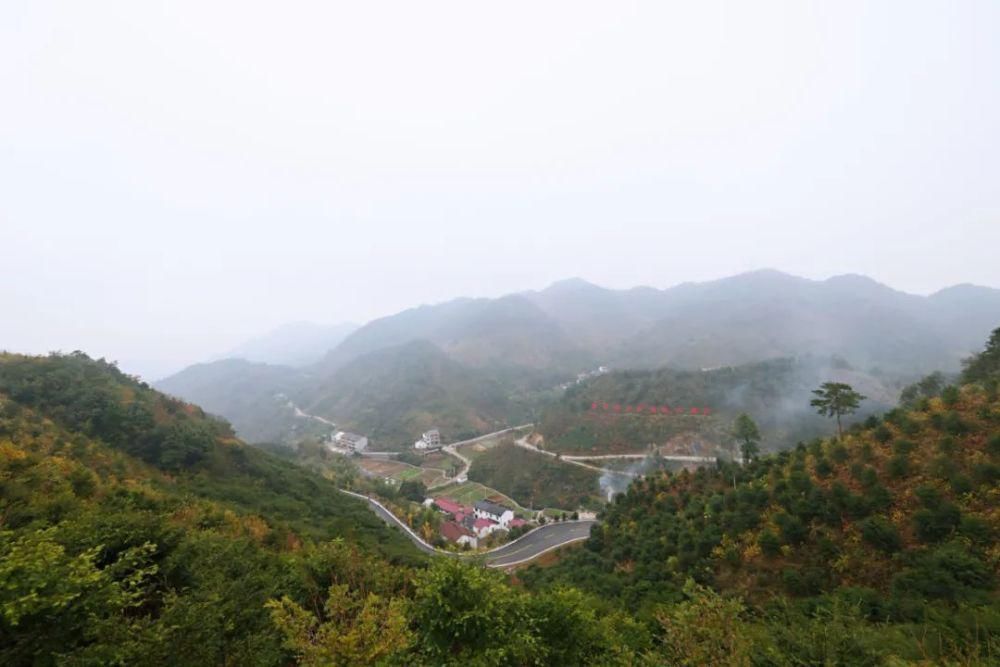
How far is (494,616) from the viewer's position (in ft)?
27.7

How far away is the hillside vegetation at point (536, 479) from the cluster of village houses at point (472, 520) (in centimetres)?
777

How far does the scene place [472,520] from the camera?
53250 mm

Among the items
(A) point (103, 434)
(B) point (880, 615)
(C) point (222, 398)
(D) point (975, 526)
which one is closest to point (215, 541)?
(B) point (880, 615)

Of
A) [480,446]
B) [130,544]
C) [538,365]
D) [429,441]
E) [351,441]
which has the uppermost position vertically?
[130,544]

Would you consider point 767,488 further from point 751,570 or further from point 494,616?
point 494,616

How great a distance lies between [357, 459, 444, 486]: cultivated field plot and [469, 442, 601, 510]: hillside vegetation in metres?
7.90

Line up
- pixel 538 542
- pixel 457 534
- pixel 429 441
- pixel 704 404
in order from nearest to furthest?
pixel 538 542 < pixel 457 534 < pixel 704 404 < pixel 429 441

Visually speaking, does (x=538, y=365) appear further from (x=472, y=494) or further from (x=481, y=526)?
(x=481, y=526)

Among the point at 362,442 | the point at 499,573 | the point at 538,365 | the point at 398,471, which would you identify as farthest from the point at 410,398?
the point at 499,573

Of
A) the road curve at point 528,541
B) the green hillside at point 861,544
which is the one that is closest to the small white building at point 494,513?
the road curve at point 528,541

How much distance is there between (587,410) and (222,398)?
173 meters

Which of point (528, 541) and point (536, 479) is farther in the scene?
point (536, 479)

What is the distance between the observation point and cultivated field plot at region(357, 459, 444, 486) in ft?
243

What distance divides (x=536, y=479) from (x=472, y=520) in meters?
15.5
